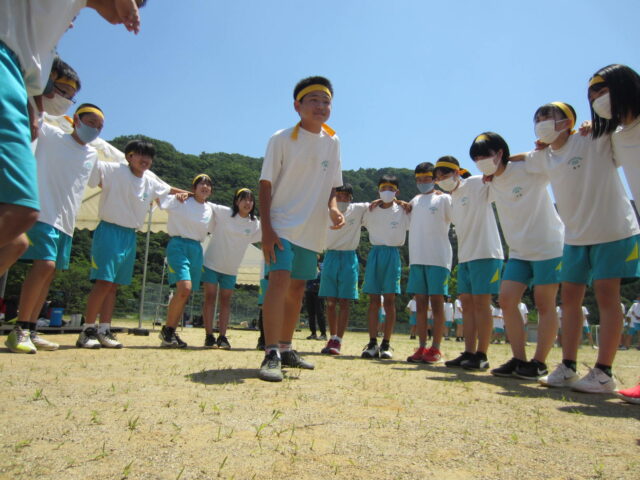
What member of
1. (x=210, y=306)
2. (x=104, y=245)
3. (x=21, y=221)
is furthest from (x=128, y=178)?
(x=21, y=221)

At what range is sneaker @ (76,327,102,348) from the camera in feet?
16.8

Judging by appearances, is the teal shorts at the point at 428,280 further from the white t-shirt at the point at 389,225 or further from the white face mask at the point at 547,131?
the white face mask at the point at 547,131

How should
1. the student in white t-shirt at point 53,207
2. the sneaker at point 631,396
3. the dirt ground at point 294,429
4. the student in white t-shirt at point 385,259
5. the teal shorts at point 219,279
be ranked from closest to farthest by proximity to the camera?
the dirt ground at point 294,429 → the sneaker at point 631,396 → the student in white t-shirt at point 53,207 → the student in white t-shirt at point 385,259 → the teal shorts at point 219,279

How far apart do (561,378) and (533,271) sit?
1.06 m

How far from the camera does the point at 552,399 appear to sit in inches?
119

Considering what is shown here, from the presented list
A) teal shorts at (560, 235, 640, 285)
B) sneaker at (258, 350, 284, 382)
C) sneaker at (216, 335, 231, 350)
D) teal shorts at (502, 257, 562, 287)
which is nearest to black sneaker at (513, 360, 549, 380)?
teal shorts at (502, 257, 562, 287)

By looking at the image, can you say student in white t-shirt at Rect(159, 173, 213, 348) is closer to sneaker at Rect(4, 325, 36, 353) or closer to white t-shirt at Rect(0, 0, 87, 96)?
sneaker at Rect(4, 325, 36, 353)

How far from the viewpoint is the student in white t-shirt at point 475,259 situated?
491 cm

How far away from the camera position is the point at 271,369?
127 inches

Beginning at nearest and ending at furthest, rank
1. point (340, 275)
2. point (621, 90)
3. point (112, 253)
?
point (621, 90)
point (112, 253)
point (340, 275)

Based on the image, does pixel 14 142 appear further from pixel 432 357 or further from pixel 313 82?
pixel 432 357

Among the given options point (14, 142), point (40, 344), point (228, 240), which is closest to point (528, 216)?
point (228, 240)

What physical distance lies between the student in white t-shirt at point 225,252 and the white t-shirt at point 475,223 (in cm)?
300

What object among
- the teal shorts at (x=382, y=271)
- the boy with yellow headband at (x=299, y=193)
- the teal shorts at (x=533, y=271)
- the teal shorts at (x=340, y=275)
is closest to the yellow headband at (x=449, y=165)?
the teal shorts at (x=382, y=271)
